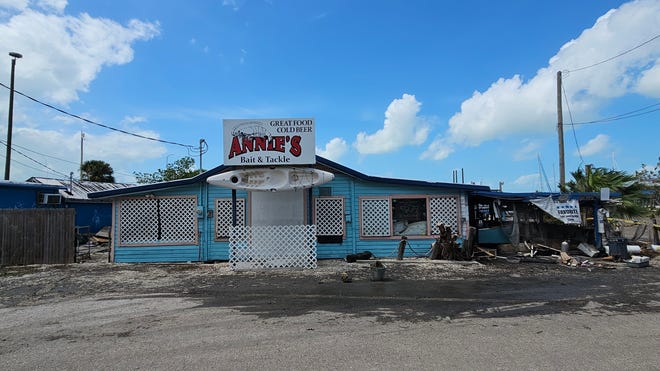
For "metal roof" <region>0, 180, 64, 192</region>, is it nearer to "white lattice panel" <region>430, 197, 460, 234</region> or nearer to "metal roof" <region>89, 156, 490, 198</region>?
"metal roof" <region>89, 156, 490, 198</region>

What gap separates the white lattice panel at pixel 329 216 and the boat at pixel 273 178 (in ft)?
6.46

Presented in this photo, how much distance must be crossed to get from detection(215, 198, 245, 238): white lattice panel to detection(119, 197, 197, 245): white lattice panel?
2.68 ft

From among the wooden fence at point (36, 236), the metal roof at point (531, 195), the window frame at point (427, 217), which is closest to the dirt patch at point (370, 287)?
the wooden fence at point (36, 236)

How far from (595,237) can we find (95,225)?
24.7 m

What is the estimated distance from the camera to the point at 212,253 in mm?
13867

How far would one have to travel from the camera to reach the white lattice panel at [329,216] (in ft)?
Answer: 45.9

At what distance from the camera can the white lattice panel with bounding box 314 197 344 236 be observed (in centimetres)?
1399

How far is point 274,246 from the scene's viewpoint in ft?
Result: 39.4

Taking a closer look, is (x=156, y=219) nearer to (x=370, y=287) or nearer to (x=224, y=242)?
(x=224, y=242)

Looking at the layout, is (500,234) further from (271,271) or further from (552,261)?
(271,271)

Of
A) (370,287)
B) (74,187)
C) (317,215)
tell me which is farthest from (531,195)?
(74,187)

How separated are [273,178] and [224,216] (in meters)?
2.82

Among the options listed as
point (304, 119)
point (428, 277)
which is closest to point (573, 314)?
point (428, 277)

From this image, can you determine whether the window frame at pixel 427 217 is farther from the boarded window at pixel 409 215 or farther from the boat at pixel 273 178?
the boat at pixel 273 178
